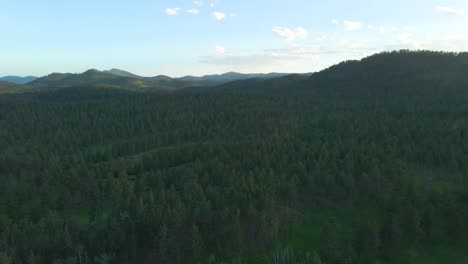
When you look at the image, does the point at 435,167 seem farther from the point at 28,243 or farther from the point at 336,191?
the point at 28,243

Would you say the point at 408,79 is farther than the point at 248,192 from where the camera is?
Yes

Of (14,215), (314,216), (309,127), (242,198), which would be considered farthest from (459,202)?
(14,215)

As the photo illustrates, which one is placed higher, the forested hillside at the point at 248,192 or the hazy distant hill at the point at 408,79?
the hazy distant hill at the point at 408,79

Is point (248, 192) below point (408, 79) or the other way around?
below

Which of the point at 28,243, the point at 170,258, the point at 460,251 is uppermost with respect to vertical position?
the point at 28,243

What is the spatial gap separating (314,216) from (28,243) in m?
34.1

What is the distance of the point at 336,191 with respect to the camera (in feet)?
169

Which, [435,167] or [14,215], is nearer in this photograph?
[14,215]

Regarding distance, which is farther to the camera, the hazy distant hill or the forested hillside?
the hazy distant hill

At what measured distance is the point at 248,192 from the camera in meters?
46.5

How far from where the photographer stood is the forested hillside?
3741cm

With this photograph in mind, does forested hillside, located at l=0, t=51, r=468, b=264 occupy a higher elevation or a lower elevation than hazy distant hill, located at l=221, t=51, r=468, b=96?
lower

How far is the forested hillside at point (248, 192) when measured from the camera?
37406 mm

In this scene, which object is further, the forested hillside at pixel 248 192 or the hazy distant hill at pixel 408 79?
the hazy distant hill at pixel 408 79
